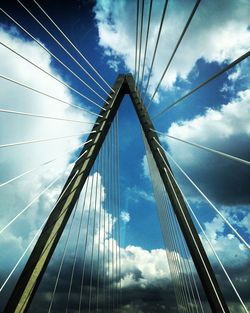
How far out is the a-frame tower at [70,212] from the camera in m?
5.93

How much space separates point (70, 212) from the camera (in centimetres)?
727

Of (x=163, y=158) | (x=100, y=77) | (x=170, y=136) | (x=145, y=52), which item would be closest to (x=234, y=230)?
(x=170, y=136)

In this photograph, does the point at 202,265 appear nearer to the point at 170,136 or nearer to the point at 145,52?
the point at 170,136

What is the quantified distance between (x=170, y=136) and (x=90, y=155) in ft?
9.78

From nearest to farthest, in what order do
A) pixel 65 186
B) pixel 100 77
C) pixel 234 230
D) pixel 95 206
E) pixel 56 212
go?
pixel 234 230 → pixel 56 212 → pixel 65 186 → pixel 100 77 → pixel 95 206

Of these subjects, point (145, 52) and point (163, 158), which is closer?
point (145, 52)

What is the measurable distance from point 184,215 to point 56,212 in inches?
116

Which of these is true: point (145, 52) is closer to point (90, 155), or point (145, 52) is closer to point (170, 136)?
point (170, 136)

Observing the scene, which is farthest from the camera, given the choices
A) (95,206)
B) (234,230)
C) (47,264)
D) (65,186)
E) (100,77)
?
(95,206)

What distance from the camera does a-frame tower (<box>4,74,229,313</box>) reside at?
5.93 meters

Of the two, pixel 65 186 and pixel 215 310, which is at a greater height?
pixel 65 186

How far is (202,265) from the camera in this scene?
257 inches

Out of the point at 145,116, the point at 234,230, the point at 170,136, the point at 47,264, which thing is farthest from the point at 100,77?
the point at 234,230

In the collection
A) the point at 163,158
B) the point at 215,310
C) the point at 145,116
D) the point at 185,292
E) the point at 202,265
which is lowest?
the point at 215,310
